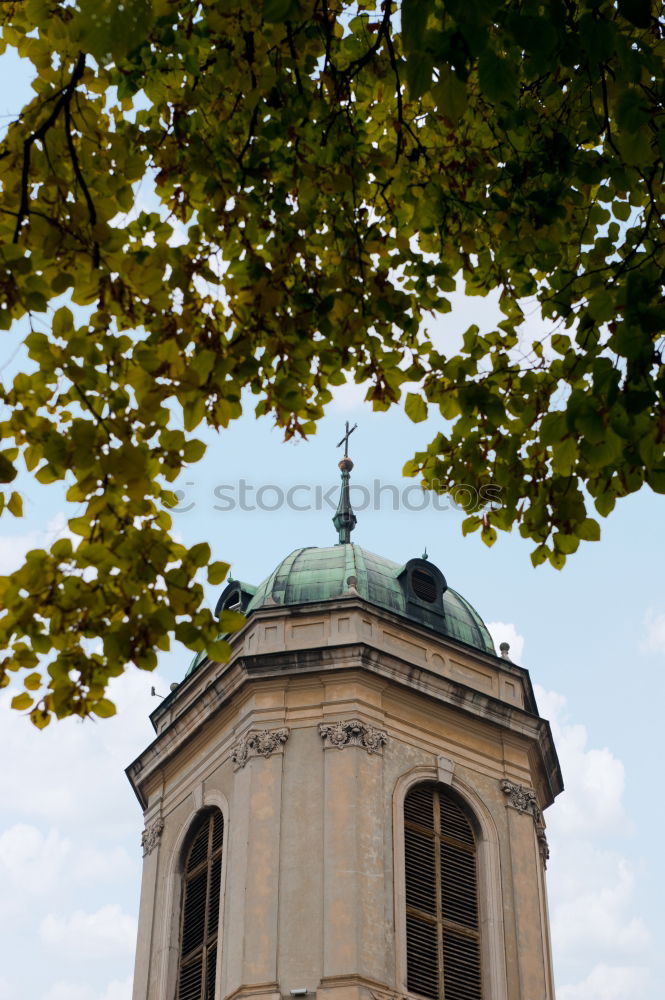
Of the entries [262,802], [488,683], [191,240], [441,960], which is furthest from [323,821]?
[191,240]

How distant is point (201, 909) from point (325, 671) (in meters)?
3.97

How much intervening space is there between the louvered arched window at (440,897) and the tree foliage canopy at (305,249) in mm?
13392

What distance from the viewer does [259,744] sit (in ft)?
80.0

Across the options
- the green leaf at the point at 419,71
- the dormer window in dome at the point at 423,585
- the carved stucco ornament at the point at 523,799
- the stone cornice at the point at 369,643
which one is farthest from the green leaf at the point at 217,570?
the dormer window in dome at the point at 423,585

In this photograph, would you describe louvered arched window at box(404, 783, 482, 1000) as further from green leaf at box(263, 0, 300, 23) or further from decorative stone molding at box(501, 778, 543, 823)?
green leaf at box(263, 0, 300, 23)

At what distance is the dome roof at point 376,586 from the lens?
27.3 metres

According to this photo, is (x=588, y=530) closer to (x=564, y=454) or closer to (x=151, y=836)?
(x=564, y=454)

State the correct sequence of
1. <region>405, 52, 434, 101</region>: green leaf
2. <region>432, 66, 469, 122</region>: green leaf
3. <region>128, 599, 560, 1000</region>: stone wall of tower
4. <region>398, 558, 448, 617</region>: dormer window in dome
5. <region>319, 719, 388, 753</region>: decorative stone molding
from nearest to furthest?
1. <region>405, 52, 434, 101</region>: green leaf
2. <region>432, 66, 469, 122</region>: green leaf
3. <region>128, 599, 560, 1000</region>: stone wall of tower
4. <region>319, 719, 388, 753</region>: decorative stone molding
5. <region>398, 558, 448, 617</region>: dormer window in dome

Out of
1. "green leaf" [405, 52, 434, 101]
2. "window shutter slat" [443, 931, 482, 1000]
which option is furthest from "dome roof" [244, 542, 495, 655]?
"green leaf" [405, 52, 434, 101]

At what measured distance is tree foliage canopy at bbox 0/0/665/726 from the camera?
882 cm

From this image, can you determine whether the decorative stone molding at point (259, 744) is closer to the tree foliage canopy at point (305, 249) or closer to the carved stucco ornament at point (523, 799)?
the carved stucco ornament at point (523, 799)

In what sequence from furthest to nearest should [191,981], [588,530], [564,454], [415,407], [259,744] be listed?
1. [259,744]
2. [191,981]
3. [415,407]
4. [588,530]
5. [564,454]

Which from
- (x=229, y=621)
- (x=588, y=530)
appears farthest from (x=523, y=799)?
(x=229, y=621)

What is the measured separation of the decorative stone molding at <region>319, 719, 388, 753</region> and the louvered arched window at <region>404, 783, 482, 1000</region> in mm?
985
